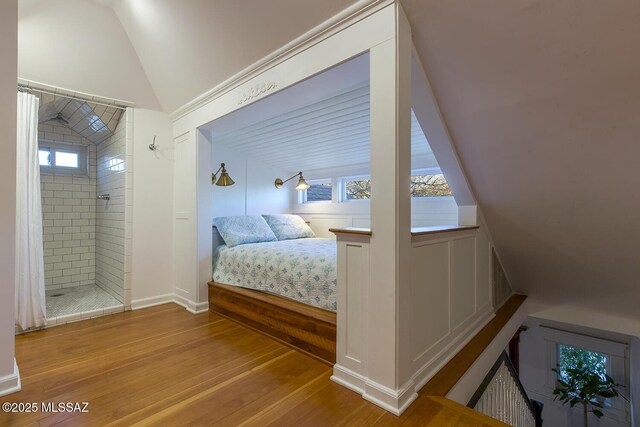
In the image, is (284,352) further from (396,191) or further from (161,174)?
(161,174)

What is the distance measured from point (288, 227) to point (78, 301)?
2.43m

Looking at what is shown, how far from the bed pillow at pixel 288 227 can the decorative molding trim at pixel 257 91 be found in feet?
5.77

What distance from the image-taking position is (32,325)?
97.3 inches

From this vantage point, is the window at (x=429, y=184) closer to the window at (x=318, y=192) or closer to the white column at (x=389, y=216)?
the window at (x=318, y=192)

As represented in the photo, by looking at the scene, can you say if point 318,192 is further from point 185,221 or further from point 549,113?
point 549,113

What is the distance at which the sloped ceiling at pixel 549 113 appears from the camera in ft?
Result: 4.34

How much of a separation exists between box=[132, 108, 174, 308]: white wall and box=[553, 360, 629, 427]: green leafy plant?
208 inches

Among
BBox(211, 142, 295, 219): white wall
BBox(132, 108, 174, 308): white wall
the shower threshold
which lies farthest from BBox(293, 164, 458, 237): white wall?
the shower threshold

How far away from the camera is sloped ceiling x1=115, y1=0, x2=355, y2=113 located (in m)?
1.81

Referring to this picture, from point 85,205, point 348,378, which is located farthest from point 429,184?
point 85,205

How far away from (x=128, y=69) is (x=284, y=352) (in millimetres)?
3105

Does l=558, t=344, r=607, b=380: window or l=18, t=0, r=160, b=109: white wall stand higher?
l=18, t=0, r=160, b=109: white wall

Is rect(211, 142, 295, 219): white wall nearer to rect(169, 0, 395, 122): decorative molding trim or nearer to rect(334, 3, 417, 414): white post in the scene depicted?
rect(169, 0, 395, 122): decorative molding trim

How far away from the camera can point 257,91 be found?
2246 mm
